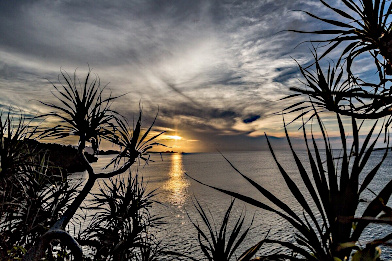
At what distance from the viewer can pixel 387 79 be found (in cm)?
188

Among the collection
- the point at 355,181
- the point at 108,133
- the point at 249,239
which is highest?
the point at 108,133

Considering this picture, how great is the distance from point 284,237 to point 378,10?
19.5m

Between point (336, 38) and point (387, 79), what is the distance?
46cm

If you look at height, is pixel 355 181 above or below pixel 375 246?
above

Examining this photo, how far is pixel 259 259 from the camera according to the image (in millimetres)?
1044

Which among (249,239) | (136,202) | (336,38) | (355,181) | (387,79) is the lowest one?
(249,239)

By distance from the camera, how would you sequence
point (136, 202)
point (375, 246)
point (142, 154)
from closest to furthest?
1. point (375, 246)
2. point (142, 154)
3. point (136, 202)

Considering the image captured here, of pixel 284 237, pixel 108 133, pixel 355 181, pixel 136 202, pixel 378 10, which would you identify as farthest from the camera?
pixel 284 237

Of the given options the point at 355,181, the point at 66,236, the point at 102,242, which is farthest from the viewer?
the point at 102,242

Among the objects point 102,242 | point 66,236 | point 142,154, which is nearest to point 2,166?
point 142,154

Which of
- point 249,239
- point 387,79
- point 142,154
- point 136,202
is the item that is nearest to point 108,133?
point 142,154

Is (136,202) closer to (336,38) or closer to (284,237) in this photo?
(336,38)

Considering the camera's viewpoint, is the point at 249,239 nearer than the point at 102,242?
No

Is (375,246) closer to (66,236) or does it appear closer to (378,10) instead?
(378,10)
